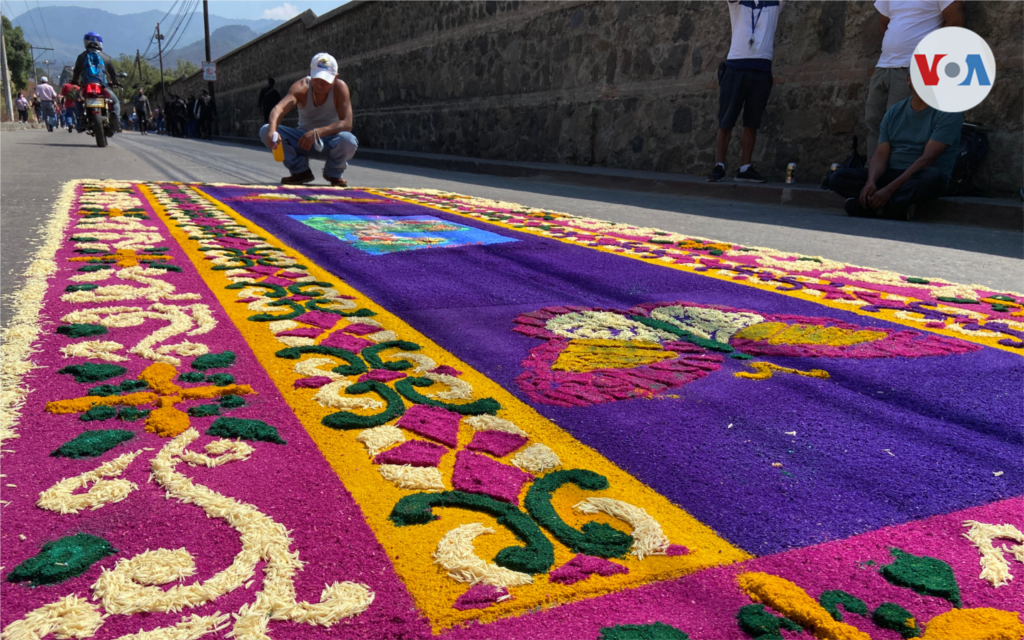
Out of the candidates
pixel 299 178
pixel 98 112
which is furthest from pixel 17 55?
pixel 299 178

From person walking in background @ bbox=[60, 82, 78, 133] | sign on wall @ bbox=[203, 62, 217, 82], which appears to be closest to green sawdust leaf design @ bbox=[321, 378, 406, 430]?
person walking in background @ bbox=[60, 82, 78, 133]

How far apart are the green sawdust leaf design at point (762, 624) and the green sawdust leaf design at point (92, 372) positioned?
129 centimetres

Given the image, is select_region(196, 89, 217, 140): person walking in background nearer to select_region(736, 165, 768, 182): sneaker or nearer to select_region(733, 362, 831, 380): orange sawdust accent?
select_region(736, 165, 768, 182): sneaker

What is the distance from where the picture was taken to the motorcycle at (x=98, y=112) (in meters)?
11.0

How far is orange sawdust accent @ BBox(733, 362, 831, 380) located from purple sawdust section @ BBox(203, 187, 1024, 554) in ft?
0.08

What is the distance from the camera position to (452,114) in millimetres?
13000

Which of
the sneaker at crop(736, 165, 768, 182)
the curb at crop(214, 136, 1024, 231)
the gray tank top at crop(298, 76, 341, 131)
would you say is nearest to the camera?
the curb at crop(214, 136, 1024, 231)

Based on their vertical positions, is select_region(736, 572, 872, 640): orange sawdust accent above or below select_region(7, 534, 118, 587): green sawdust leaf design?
below

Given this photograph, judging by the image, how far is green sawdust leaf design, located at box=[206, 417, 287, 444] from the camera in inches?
47.8

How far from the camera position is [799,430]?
1354 millimetres

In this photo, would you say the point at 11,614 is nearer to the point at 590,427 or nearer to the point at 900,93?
the point at 590,427

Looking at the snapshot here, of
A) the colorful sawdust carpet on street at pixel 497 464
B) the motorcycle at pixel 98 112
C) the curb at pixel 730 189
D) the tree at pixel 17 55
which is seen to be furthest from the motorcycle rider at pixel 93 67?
the tree at pixel 17 55

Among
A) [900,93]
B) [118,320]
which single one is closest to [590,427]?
[118,320]

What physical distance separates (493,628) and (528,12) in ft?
37.1
